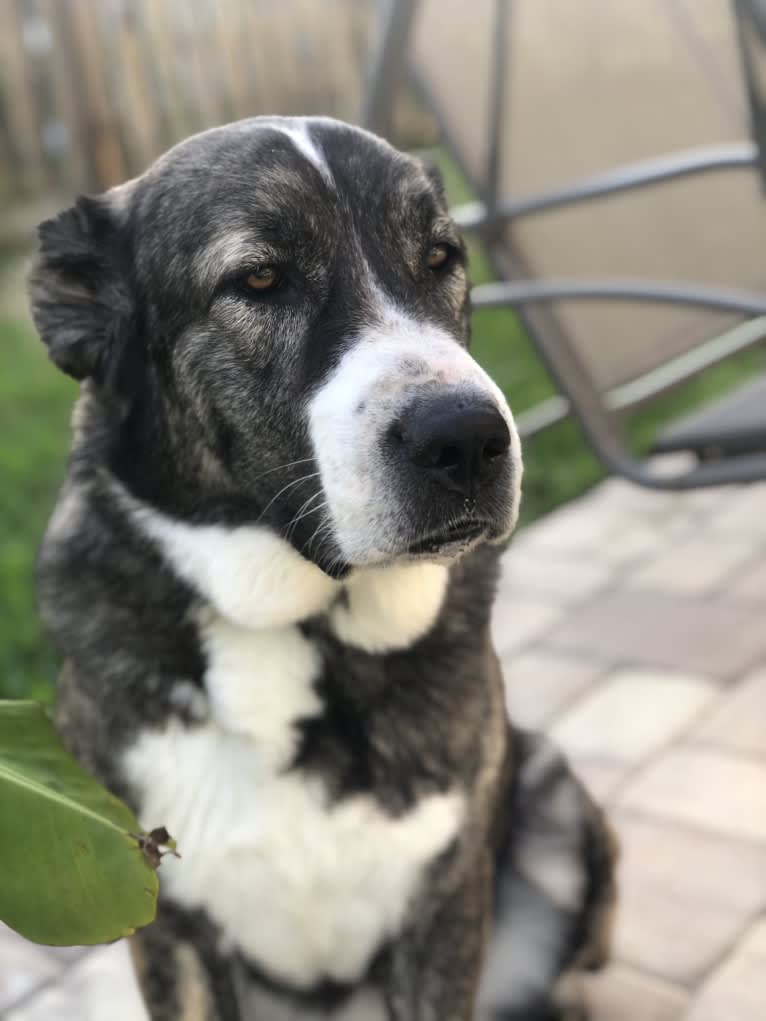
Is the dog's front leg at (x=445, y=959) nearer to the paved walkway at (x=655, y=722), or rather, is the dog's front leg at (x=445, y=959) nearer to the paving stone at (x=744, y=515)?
the paved walkway at (x=655, y=722)

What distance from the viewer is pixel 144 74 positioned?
20.7 ft

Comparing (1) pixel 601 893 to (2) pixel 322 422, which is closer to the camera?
(2) pixel 322 422

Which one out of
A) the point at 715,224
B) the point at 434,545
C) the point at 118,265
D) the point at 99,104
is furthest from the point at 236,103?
the point at 434,545

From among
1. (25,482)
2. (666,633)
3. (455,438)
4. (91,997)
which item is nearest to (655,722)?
(666,633)

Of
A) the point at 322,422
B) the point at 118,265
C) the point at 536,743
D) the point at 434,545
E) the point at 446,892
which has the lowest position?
the point at 536,743

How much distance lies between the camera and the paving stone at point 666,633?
3.09 m

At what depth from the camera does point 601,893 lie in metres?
2.08

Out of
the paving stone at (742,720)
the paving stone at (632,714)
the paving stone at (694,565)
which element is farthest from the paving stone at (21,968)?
the paving stone at (694,565)

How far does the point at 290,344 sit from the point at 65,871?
2.73ft

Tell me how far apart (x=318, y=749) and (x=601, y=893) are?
2.02 feet

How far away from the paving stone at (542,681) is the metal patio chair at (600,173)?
51 cm

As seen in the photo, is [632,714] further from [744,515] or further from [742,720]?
[744,515]

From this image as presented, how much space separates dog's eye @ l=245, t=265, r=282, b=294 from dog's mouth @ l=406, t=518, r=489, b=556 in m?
0.42

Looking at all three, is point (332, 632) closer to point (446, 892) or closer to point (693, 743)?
point (446, 892)
